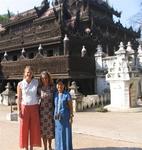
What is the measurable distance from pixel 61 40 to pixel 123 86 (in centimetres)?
861

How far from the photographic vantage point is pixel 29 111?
7.57 meters

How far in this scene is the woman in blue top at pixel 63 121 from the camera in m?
7.20

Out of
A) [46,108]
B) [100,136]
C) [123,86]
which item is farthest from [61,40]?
[46,108]

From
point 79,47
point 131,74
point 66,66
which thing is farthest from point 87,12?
point 131,74

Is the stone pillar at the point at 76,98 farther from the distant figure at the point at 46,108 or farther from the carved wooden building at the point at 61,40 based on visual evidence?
the distant figure at the point at 46,108

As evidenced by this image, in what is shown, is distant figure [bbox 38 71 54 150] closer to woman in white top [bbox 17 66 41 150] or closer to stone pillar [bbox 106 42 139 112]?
woman in white top [bbox 17 66 41 150]

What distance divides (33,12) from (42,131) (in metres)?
27.2

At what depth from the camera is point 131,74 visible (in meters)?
17.4

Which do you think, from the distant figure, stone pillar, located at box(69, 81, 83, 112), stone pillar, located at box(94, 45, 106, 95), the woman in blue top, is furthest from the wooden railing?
the woman in blue top

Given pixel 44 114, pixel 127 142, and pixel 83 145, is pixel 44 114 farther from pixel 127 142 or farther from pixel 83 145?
pixel 127 142

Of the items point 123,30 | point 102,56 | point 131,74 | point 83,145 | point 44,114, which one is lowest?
point 83,145

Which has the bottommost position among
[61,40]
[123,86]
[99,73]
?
[123,86]

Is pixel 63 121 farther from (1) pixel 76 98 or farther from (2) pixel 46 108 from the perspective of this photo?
(1) pixel 76 98

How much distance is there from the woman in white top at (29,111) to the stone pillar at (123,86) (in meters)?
9.78
